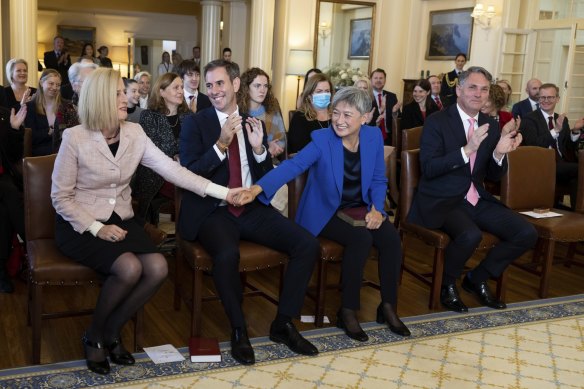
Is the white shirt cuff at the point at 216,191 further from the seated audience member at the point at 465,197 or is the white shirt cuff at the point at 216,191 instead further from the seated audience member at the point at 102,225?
the seated audience member at the point at 465,197

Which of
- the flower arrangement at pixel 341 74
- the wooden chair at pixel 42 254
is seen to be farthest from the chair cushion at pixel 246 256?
the flower arrangement at pixel 341 74

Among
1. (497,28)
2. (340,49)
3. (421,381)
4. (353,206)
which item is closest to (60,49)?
(340,49)

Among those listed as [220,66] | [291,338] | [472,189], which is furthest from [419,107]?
[291,338]

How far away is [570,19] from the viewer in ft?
33.9

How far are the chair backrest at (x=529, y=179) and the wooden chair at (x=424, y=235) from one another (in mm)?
615

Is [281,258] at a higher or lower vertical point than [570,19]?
lower

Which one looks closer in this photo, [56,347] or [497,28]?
[56,347]

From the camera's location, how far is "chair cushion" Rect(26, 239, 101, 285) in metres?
3.16

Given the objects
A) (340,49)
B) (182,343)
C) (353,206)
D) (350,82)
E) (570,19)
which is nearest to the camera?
(182,343)

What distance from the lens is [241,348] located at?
3.44 metres

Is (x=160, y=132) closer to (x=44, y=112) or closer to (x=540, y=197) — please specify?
(x=44, y=112)

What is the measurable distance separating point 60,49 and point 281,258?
32.0ft

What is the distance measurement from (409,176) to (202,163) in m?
1.56

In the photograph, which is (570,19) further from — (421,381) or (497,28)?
(421,381)
